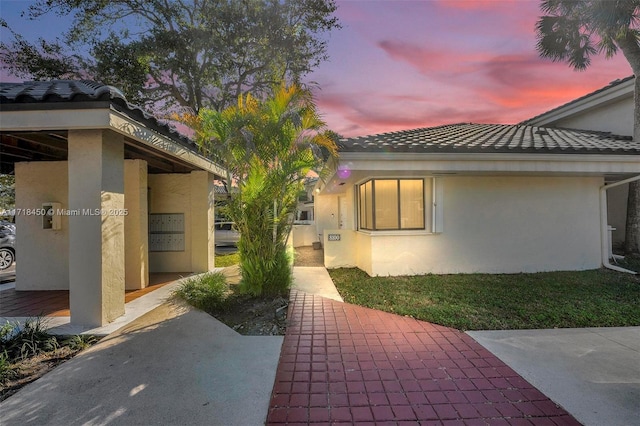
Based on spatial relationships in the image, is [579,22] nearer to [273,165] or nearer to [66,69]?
[273,165]

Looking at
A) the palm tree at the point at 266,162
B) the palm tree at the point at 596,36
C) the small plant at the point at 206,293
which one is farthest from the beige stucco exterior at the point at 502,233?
the small plant at the point at 206,293

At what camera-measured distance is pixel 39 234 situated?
7020 mm

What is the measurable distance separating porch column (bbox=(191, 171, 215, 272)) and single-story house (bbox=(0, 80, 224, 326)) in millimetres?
29

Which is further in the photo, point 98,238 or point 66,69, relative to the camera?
point 66,69

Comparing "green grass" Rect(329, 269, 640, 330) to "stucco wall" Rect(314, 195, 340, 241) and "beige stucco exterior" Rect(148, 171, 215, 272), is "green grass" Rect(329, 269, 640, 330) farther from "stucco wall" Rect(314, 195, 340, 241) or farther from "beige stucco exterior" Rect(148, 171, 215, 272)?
"stucco wall" Rect(314, 195, 340, 241)

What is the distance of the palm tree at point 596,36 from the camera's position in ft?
29.0

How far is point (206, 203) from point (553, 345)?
821 cm

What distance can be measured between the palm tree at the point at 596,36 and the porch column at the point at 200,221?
12.9m

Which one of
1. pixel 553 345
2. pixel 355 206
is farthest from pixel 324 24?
pixel 553 345

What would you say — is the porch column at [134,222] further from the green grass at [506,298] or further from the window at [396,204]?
the window at [396,204]

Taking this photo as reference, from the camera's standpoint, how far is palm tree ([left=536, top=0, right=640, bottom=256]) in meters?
8.83

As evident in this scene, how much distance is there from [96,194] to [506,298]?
Answer: 25.2 ft

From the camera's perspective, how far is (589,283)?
23.5 feet

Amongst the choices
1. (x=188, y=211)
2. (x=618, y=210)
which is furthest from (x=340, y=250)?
(x=618, y=210)
